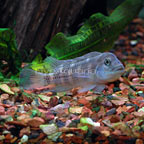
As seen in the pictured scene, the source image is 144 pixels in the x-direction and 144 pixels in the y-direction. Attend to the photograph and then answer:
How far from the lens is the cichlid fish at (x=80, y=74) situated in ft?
10.1

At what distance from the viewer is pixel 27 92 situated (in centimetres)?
347

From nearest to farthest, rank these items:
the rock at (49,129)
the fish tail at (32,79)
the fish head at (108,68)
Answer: the rock at (49,129) < the fish head at (108,68) < the fish tail at (32,79)

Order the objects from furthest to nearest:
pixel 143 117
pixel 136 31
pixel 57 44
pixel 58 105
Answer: pixel 136 31, pixel 57 44, pixel 58 105, pixel 143 117

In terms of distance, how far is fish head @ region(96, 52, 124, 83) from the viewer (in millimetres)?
3055

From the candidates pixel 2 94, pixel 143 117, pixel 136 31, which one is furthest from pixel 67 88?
pixel 136 31

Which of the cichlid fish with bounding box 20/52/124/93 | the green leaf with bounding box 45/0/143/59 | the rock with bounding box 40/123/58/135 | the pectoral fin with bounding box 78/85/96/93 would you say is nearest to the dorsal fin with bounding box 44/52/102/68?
the cichlid fish with bounding box 20/52/124/93

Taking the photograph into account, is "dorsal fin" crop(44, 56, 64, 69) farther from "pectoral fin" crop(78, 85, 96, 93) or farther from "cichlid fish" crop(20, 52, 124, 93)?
"pectoral fin" crop(78, 85, 96, 93)

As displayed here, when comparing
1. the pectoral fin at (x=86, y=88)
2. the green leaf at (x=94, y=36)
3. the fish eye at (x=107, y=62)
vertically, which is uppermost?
the green leaf at (x=94, y=36)

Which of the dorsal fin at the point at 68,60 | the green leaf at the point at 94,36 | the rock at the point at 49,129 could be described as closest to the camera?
the rock at the point at 49,129

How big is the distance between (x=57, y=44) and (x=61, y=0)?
1104 millimetres

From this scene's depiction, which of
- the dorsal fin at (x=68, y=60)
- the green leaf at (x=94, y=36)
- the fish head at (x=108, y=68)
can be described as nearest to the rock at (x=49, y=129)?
the fish head at (x=108, y=68)

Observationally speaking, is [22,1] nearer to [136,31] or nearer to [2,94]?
[2,94]

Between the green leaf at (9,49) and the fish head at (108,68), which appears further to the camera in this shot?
the green leaf at (9,49)

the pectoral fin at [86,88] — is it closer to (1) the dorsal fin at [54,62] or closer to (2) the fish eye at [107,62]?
(2) the fish eye at [107,62]
